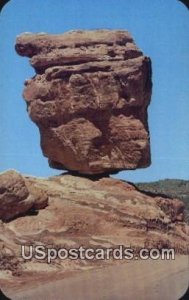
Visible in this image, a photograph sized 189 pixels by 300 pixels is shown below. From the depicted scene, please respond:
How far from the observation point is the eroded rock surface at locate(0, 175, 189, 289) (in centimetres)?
1312

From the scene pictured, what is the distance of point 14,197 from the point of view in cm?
1412

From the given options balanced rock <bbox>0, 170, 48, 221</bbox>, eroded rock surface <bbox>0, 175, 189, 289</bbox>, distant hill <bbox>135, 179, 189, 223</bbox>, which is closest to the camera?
eroded rock surface <bbox>0, 175, 189, 289</bbox>

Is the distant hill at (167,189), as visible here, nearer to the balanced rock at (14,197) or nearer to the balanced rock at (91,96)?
the balanced rock at (91,96)

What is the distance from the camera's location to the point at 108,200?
1476 centimetres

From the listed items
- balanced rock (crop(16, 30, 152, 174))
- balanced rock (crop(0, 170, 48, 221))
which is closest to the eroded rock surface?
balanced rock (crop(0, 170, 48, 221))

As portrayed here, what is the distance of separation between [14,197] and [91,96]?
2415 millimetres

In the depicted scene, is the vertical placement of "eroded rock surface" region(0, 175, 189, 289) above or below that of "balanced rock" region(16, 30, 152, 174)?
below

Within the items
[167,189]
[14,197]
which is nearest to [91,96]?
[167,189]

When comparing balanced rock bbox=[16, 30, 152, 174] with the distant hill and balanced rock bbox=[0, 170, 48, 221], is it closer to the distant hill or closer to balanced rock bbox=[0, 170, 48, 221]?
the distant hill

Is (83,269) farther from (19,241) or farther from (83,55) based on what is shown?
(83,55)

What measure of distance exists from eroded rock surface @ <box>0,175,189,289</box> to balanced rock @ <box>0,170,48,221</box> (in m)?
0.15

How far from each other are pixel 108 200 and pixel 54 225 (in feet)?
4.04

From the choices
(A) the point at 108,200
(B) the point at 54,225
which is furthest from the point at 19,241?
(A) the point at 108,200

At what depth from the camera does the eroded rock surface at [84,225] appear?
13.1m
